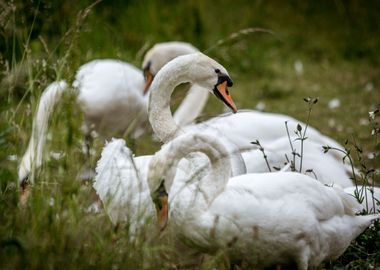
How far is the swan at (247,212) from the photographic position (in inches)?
133

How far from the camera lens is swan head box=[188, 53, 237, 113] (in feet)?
13.5

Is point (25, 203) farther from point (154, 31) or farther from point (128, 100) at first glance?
point (154, 31)

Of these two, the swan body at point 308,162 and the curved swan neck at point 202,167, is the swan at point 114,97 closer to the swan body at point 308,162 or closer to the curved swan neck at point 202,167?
the swan body at point 308,162

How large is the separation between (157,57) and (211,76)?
9.61 ft

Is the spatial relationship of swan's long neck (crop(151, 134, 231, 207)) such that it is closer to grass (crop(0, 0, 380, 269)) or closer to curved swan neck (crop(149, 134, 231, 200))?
curved swan neck (crop(149, 134, 231, 200))

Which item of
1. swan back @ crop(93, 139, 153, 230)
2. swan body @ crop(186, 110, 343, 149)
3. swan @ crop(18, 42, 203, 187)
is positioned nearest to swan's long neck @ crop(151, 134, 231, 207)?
swan back @ crop(93, 139, 153, 230)

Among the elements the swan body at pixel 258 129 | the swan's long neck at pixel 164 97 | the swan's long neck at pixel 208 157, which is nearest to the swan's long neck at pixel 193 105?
the swan body at pixel 258 129

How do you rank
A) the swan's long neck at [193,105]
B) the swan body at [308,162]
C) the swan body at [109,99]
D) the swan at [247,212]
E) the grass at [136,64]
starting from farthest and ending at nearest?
the swan's long neck at [193,105]
the swan body at [109,99]
the swan body at [308,162]
the swan at [247,212]
the grass at [136,64]

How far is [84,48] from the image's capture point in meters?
7.75

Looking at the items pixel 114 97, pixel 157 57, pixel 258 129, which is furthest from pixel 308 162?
pixel 157 57

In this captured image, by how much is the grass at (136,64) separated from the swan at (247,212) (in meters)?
0.13

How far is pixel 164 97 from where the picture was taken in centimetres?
408

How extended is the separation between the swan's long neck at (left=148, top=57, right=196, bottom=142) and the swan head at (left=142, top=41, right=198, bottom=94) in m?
2.73

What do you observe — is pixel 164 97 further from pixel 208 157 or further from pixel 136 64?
pixel 136 64
